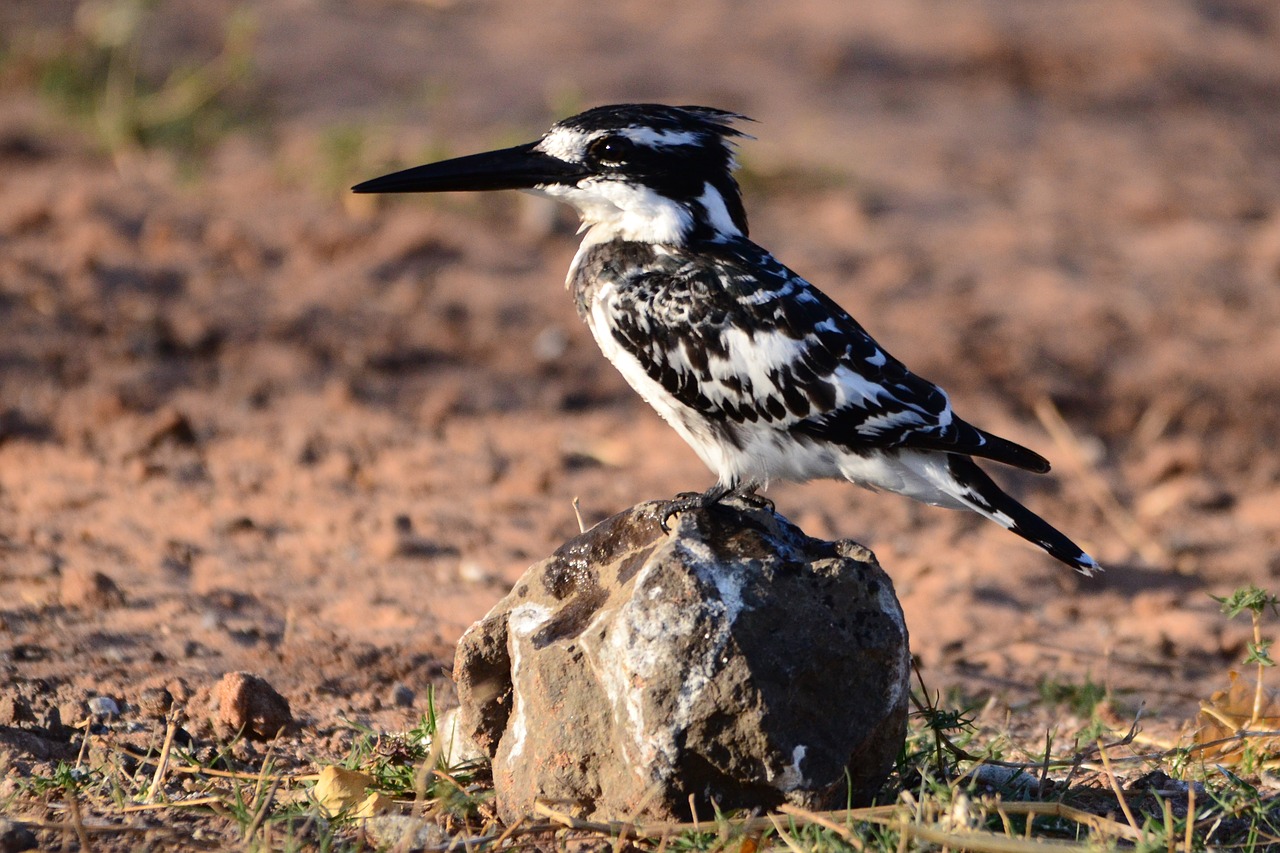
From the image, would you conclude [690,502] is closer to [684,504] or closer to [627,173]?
[684,504]

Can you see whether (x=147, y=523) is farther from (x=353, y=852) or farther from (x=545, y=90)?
(x=545, y=90)

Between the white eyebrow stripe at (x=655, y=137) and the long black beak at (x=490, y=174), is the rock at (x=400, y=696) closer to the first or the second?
the long black beak at (x=490, y=174)

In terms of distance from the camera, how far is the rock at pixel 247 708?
12.5 feet

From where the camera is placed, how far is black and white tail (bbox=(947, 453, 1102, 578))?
161 inches

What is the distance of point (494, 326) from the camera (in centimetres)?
710

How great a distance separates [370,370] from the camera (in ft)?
22.4

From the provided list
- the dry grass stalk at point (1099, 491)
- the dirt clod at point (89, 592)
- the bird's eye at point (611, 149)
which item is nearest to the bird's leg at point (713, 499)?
the bird's eye at point (611, 149)

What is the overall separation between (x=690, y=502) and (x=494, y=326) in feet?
11.5

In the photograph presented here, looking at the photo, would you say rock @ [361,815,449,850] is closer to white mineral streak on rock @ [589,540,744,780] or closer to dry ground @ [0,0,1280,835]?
white mineral streak on rock @ [589,540,744,780]

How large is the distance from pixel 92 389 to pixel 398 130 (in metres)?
2.90

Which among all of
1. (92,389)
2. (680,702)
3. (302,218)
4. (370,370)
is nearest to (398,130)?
(302,218)

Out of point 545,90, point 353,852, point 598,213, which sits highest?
point 545,90

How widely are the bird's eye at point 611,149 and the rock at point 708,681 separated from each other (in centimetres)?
134

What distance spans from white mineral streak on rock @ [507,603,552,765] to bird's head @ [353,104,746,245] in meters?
1.32
